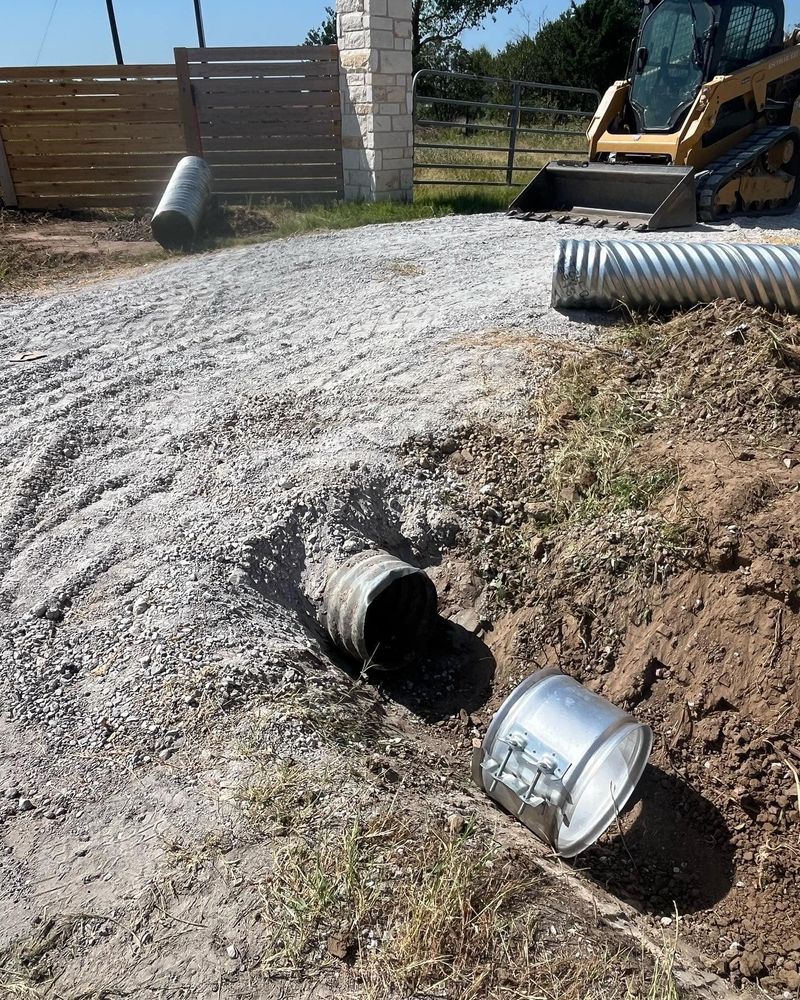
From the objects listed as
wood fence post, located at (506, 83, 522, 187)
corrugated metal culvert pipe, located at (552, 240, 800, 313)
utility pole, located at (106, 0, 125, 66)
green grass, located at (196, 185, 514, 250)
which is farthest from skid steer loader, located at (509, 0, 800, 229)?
utility pole, located at (106, 0, 125, 66)

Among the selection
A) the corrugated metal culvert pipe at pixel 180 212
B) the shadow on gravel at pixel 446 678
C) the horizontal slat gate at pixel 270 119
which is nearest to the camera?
the shadow on gravel at pixel 446 678

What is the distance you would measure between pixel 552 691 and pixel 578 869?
59 centimetres

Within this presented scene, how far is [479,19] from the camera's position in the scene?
2648cm

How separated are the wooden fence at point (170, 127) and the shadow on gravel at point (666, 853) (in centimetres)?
1002

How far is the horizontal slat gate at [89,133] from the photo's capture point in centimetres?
1038

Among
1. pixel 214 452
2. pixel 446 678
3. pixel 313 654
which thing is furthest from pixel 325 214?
pixel 313 654

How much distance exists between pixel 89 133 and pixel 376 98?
172 inches

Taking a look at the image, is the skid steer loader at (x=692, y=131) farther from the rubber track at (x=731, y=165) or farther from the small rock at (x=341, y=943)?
the small rock at (x=341, y=943)

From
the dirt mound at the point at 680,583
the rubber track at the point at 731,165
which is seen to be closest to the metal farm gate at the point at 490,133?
the rubber track at the point at 731,165

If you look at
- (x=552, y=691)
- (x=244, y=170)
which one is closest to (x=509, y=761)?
(x=552, y=691)

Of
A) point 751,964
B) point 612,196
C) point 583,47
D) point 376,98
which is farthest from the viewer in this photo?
point 583,47

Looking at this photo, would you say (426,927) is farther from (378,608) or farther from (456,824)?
(378,608)

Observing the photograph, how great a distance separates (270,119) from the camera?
1045 cm

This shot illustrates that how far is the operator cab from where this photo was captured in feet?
26.8
